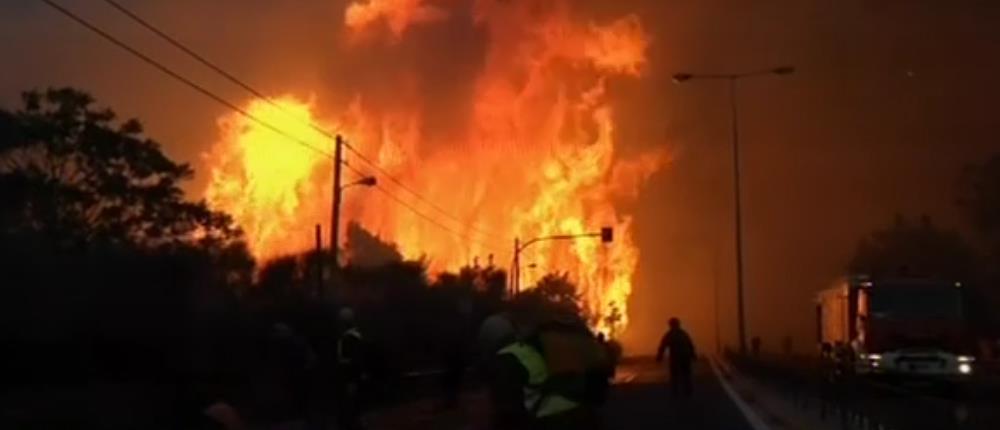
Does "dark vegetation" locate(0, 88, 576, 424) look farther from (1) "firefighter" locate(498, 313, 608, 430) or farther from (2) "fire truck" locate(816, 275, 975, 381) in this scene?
(2) "fire truck" locate(816, 275, 975, 381)

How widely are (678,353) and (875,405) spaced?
12.8 m

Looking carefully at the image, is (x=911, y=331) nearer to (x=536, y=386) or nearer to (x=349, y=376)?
(x=349, y=376)

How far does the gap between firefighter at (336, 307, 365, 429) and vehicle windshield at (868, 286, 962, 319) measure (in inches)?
926

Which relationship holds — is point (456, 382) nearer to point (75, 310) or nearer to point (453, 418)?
point (453, 418)

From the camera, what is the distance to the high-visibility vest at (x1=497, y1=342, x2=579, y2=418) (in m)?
13.0

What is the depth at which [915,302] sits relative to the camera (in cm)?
4647

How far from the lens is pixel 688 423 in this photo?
31172 mm

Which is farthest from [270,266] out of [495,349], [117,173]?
[495,349]

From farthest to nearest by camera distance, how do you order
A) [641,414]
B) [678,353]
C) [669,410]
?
[678,353]
[669,410]
[641,414]

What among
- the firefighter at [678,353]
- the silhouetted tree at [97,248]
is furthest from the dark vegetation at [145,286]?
the firefighter at [678,353]

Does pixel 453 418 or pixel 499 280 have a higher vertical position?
pixel 499 280

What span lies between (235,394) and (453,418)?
18.2 feet

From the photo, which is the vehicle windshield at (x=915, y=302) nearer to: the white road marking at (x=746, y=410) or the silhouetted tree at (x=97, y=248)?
the white road marking at (x=746, y=410)

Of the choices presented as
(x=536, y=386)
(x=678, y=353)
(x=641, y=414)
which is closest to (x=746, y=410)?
(x=678, y=353)
